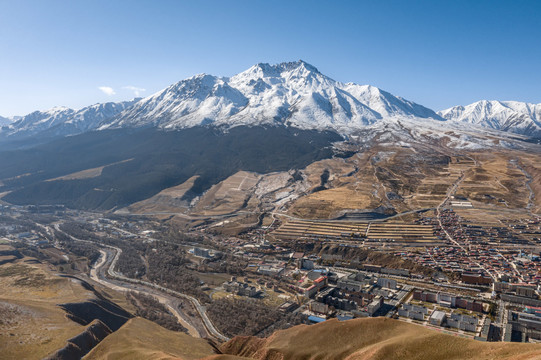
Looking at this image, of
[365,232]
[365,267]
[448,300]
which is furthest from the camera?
[365,232]

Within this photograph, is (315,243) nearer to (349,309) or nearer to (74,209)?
(349,309)

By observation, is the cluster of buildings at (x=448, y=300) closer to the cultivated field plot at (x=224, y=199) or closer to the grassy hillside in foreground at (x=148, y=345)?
the grassy hillside in foreground at (x=148, y=345)

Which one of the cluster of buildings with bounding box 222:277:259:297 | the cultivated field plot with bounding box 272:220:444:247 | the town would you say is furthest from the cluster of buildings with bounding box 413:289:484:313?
the cultivated field plot with bounding box 272:220:444:247

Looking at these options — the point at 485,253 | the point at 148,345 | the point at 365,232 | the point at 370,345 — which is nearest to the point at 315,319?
the point at 370,345

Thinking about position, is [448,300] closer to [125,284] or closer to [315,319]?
[315,319]

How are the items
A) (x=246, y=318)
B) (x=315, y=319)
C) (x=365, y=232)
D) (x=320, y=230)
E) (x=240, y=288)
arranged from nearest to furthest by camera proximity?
(x=315, y=319) < (x=246, y=318) < (x=240, y=288) < (x=365, y=232) < (x=320, y=230)

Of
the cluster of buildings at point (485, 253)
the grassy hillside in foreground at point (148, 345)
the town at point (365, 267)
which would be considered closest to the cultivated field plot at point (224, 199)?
the town at point (365, 267)

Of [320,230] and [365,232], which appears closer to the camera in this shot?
[365,232]
